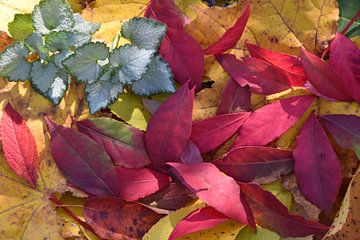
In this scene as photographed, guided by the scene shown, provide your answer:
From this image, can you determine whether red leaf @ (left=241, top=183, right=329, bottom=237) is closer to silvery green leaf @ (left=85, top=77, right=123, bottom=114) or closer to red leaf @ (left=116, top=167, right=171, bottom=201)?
red leaf @ (left=116, top=167, right=171, bottom=201)

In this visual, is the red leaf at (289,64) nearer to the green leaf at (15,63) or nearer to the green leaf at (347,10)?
the green leaf at (347,10)

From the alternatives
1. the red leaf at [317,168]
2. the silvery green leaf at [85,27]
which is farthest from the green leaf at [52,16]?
the red leaf at [317,168]

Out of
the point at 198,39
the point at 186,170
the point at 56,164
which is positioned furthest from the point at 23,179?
the point at 198,39

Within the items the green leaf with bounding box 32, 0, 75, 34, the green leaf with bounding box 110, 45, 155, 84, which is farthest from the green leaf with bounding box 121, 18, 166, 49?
the green leaf with bounding box 32, 0, 75, 34

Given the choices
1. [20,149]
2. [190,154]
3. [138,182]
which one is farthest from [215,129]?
[20,149]

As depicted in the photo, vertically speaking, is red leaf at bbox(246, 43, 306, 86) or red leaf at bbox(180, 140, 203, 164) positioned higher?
red leaf at bbox(246, 43, 306, 86)

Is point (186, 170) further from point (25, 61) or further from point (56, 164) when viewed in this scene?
point (25, 61)
